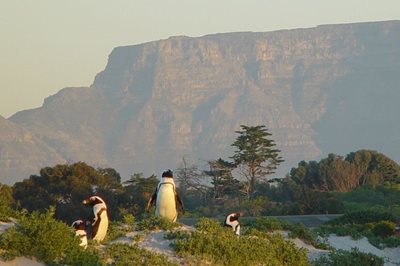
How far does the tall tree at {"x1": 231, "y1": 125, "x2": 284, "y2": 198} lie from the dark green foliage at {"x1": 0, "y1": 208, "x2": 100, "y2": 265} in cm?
5228

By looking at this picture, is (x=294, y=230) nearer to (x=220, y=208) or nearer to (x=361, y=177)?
(x=220, y=208)

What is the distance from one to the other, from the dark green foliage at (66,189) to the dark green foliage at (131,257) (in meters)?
25.8

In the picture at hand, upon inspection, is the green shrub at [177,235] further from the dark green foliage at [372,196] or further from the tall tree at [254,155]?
the tall tree at [254,155]

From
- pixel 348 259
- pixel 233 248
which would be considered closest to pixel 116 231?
pixel 233 248

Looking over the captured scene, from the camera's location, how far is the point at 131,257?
57.8ft

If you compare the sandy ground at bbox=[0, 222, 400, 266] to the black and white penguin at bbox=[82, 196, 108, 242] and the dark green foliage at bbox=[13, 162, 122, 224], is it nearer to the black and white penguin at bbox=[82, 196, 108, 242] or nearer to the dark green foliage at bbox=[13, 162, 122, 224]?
the black and white penguin at bbox=[82, 196, 108, 242]

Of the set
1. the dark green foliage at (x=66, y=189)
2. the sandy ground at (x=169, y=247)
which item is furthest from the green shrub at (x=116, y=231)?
the dark green foliage at (x=66, y=189)

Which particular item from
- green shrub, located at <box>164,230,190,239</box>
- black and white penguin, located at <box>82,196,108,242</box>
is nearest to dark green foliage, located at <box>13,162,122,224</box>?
black and white penguin, located at <box>82,196,108,242</box>

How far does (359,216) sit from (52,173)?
1728 cm

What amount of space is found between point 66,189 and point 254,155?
79.5 ft

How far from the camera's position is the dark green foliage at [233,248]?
18609 millimetres

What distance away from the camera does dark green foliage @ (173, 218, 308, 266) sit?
61.1 ft

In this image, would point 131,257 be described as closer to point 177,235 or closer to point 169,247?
point 169,247

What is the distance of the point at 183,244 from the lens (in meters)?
18.7
